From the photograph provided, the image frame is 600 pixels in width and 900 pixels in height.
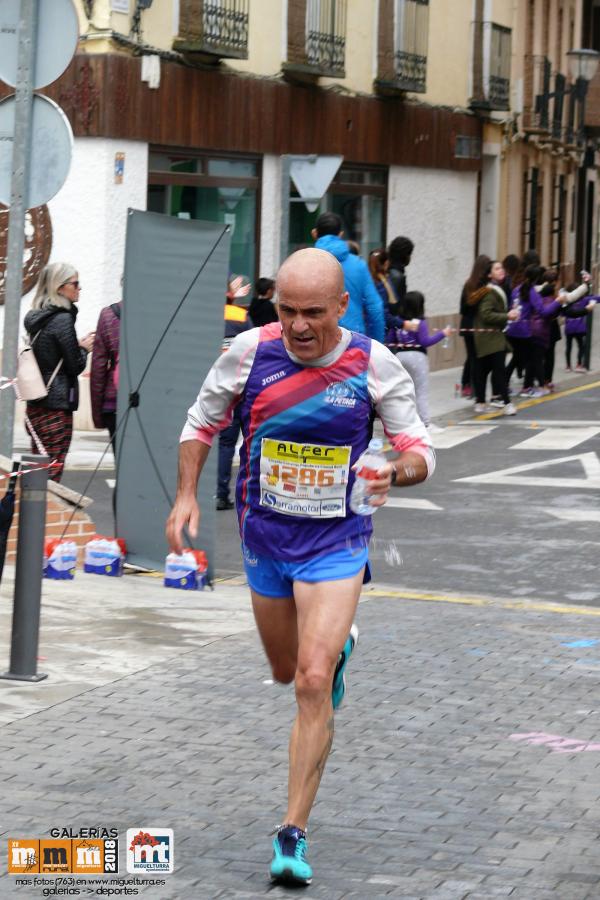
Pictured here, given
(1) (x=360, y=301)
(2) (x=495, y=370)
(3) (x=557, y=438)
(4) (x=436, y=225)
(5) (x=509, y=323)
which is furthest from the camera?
(4) (x=436, y=225)

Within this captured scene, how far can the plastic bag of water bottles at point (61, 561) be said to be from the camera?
10312 millimetres

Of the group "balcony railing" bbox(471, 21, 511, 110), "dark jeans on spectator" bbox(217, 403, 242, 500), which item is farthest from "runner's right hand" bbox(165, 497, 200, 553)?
"balcony railing" bbox(471, 21, 511, 110)

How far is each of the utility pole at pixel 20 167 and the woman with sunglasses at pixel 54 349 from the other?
261 centimetres

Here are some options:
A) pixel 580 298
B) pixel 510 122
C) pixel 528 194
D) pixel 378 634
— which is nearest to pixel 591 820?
pixel 378 634

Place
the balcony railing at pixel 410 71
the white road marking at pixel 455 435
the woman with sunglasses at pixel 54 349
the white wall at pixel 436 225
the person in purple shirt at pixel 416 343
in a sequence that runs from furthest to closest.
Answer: the white wall at pixel 436 225, the balcony railing at pixel 410 71, the white road marking at pixel 455 435, the person in purple shirt at pixel 416 343, the woman with sunglasses at pixel 54 349

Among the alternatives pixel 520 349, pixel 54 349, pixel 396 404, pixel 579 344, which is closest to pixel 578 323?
pixel 579 344

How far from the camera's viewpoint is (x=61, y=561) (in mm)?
10320

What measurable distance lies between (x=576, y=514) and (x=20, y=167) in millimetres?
5850

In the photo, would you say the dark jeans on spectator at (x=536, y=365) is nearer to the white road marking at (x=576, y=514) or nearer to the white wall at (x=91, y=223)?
the white wall at (x=91, y=223)

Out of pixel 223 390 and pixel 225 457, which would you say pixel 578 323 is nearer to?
pixel 225 457

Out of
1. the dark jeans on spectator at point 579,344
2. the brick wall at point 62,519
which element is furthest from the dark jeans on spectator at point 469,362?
the brick wall at point 62,519

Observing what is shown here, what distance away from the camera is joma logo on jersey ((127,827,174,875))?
5410 millimetres

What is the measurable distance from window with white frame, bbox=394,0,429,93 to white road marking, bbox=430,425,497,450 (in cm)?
854

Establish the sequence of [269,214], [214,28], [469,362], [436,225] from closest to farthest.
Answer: [214,28], [469,362], [269,214], [436,225]
